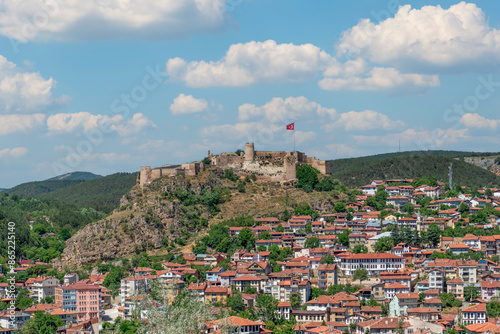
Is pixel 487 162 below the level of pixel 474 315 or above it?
above

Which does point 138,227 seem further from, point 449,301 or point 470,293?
point 470,293

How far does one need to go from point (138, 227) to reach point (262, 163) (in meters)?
24.2

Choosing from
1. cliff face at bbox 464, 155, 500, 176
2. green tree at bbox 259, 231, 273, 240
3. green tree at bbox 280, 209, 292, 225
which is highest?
cliff face at bbox 464, 155, 500, 176

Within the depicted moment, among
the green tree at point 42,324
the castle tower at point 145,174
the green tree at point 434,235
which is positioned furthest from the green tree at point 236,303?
the castle tower at point 145,174

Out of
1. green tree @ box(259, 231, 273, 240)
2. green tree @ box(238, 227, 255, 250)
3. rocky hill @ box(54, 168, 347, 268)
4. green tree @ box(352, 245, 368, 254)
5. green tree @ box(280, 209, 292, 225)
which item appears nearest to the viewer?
green tree @ box(352, 245, 368, 254)

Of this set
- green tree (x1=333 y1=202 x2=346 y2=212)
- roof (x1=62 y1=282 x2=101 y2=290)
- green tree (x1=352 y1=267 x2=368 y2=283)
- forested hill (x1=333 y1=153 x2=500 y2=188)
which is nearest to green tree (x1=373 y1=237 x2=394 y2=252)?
green tree (x1=352 y1=267 x2=368 y2=283)

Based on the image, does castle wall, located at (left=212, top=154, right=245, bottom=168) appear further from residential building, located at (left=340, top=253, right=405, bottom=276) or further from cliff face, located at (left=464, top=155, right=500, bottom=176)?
cliff face, located at (left=464, top=155, right=500, bottom=176)

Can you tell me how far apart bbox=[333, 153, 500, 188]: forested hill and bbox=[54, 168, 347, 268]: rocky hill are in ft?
146

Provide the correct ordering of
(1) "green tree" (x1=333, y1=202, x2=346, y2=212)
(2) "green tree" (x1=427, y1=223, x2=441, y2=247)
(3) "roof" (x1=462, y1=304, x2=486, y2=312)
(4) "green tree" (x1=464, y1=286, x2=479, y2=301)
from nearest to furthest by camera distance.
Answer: (3) "roof" (x1=462, y1=304, x2=486, y2=312), (4) "green tree" (x1=464, y1=286, x2=479, y2=301), (2) "green tree" (x1=427, y1=223, x2=441, y2=247), (1) "green tree" (x1=333, y1=202, x2=346, y2=212)

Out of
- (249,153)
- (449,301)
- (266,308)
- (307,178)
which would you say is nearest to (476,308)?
(449,301)

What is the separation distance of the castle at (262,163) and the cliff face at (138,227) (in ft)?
19.4

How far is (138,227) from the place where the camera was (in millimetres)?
86812

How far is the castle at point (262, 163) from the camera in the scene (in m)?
102

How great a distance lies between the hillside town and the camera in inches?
2408
